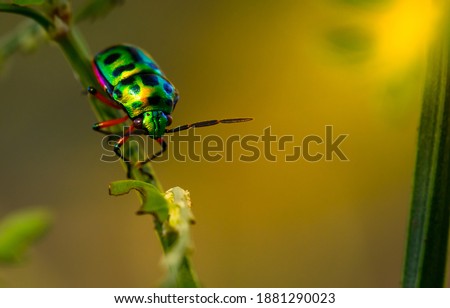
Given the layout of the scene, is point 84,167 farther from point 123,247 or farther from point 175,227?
point 175,227

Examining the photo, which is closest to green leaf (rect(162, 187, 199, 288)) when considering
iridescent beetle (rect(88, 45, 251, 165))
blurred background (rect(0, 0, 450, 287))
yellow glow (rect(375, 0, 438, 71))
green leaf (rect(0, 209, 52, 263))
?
green leaf (rect(0, 209, 52, 263))

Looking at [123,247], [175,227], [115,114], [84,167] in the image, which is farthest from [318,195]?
[175,227]

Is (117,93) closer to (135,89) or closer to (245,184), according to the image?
(135,89)

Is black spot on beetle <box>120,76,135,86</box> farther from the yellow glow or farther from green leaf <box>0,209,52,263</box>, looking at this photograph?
the yellow glow

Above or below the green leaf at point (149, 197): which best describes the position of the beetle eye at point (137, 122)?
above

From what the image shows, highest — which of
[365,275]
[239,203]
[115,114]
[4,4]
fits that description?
[4,4]

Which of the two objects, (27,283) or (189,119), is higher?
(189,119)

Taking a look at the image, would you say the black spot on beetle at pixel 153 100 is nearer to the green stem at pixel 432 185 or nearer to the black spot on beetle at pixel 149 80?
the black spot on beetle at pixel 149 80

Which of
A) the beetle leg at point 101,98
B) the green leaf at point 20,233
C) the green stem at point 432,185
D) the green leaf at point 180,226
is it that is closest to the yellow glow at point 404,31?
the green stem at point 432,185
